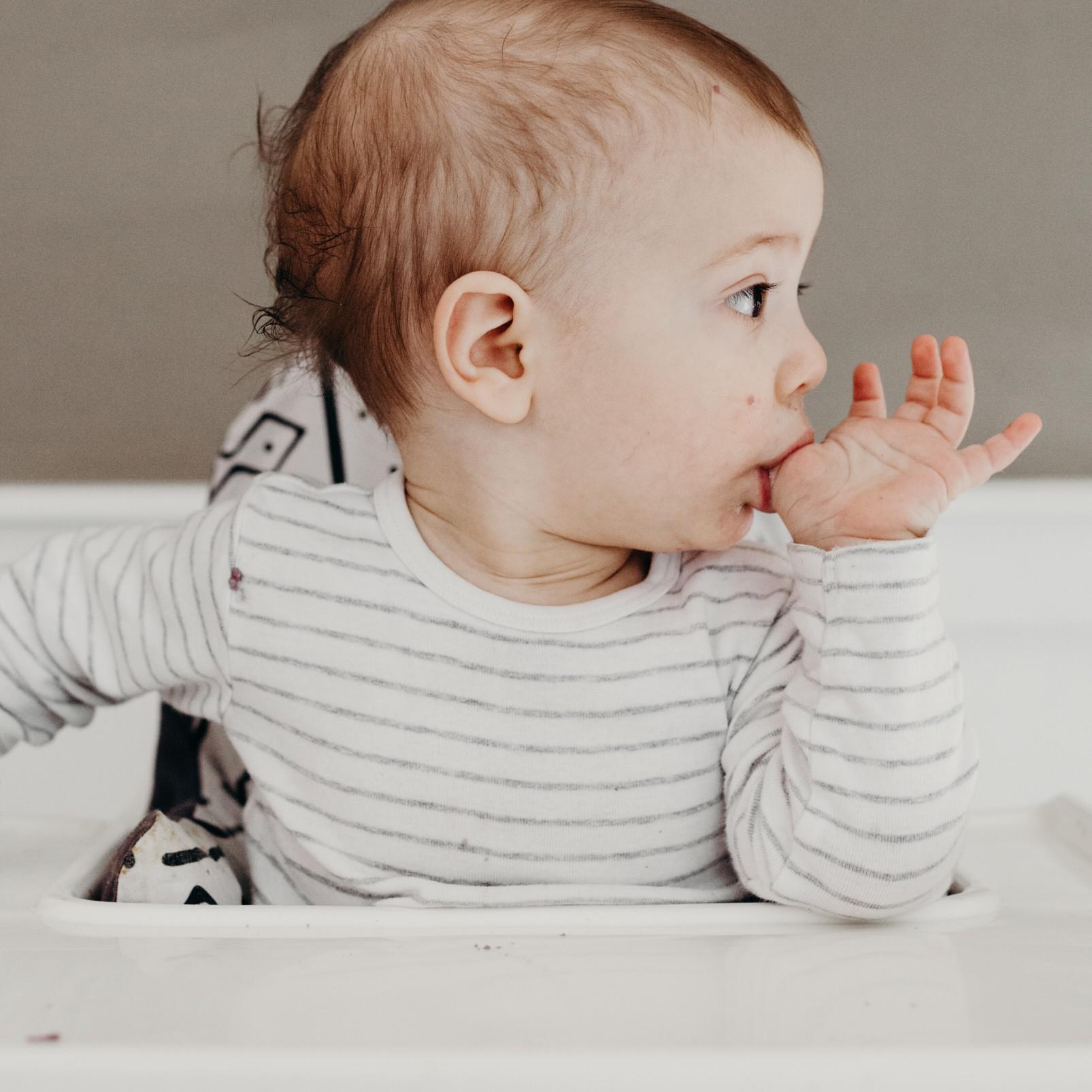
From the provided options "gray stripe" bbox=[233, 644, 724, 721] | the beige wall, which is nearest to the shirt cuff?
"gray stripe" bbox=[233, 644, 724, 721]

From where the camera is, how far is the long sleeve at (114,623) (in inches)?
28.0

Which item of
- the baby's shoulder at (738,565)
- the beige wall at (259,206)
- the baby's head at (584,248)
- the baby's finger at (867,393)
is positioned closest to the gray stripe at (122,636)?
the baby's head at (584,248)

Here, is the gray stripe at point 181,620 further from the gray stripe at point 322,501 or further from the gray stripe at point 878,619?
the gray stripe at point 878,619

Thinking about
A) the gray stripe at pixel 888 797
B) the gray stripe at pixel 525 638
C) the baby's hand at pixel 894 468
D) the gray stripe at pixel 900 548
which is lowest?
the gray stripe at pixel 888 797

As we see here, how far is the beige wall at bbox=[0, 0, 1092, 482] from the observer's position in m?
1.21

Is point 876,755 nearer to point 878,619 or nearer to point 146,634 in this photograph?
point 878,619

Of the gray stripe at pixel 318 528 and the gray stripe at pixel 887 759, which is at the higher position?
the gray stripe at pixel 318 528

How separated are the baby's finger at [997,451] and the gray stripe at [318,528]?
0.32m

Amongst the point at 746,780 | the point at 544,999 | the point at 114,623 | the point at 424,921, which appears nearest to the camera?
the point at 544,999

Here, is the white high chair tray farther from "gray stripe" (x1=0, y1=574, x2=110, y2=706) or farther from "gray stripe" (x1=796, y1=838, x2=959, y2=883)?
"gray stripe" (x1=0, y1=574, x2=110, y2=706)

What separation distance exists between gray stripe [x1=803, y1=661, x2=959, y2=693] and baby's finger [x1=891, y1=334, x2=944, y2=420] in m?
0.17

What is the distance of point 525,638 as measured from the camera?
2.18ft

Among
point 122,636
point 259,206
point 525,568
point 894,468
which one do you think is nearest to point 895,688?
point 894,468

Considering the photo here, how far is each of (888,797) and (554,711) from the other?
0.18m
